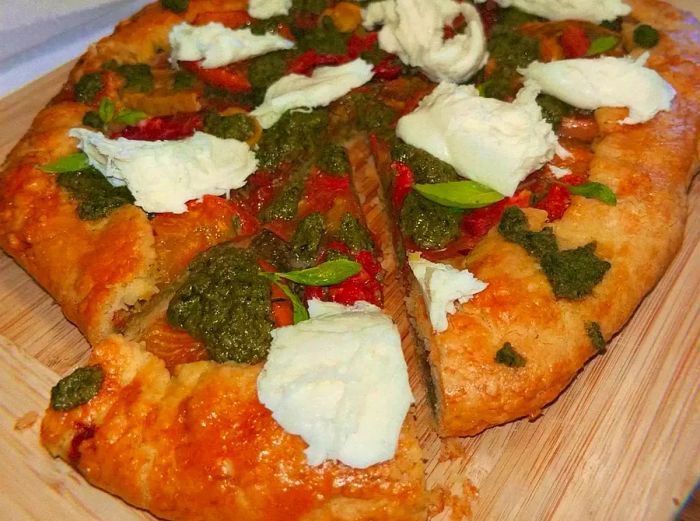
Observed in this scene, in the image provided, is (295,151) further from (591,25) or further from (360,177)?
(591,25)

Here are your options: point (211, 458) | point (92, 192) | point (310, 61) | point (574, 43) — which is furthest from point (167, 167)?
point (574, 43)

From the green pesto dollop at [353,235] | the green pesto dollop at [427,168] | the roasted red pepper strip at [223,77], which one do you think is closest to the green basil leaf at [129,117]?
the roasted red pepper strip at [223,77]

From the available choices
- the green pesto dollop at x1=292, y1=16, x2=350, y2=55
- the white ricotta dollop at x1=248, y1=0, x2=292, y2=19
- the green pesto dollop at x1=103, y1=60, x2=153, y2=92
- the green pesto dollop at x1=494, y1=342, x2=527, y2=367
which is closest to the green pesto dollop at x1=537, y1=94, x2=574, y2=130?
A: the green pesto dollop at x1=292, y1=16, x2=350, y2=55

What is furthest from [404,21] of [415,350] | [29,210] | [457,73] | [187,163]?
[29,210]

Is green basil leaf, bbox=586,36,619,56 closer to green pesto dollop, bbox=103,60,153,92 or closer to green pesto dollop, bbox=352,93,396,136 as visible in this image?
green pesto dollop, bbox=352,93,396,136

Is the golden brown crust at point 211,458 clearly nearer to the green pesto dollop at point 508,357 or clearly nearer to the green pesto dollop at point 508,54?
the green pesto dollop at point 508,357

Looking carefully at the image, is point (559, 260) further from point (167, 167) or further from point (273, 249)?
point (167, 167)
